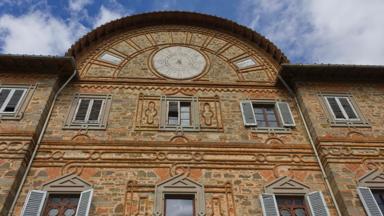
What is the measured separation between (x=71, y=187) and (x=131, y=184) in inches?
53.2

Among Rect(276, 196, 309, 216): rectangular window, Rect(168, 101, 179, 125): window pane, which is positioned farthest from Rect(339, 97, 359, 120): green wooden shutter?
Rect(168, 101, 179, 125): window pane

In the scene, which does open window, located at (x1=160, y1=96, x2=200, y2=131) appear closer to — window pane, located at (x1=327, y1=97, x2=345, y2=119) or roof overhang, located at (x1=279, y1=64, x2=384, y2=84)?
roof overhang, located at (x1=279, y1=64, x2=384, y2=84)

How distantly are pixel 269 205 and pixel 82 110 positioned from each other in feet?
19.0

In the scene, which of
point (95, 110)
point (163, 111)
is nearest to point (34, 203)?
point (95, 110)

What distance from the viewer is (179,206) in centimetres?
812

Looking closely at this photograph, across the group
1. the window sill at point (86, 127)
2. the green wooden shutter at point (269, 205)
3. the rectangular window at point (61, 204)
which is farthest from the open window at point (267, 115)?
the rectangular window at point (61, 204)

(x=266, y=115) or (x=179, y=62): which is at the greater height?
(x=179, y=62)

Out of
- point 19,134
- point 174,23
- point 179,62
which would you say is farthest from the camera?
point 174,23

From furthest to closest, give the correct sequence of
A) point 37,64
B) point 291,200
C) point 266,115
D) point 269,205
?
point 37,64
point 266,115
point 291,200
point 269,205

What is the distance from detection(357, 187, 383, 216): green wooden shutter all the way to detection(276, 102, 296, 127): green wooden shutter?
8.85 ft

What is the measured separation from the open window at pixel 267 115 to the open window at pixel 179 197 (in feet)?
8.61

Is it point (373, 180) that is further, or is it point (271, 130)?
point (271, 130)

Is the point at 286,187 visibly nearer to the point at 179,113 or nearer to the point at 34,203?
the point at 179,113

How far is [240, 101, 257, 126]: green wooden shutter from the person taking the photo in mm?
10120
